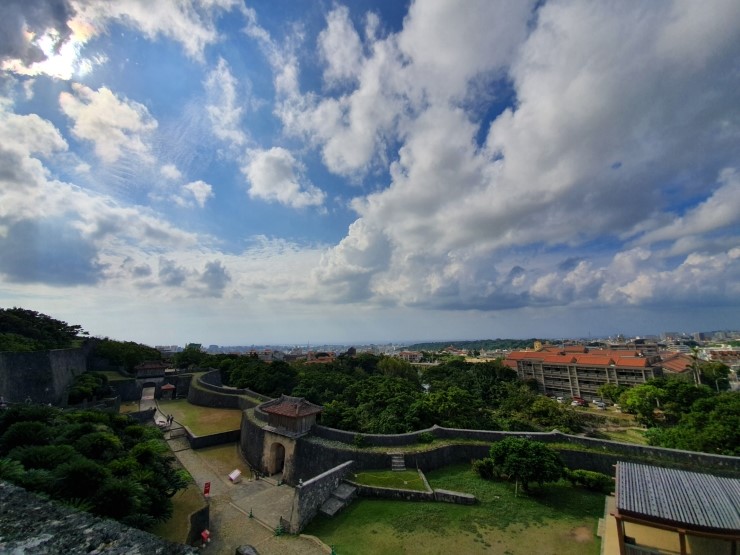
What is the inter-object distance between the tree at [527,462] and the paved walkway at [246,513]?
7.88 metres

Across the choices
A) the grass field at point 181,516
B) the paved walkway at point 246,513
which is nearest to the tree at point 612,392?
the paved walkway at point 246,513

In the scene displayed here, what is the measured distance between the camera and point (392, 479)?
1487cm

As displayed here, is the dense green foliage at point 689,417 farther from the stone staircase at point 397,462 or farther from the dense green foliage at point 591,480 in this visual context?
the stone staircase at point 397,462

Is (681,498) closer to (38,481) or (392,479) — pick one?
(392,479)

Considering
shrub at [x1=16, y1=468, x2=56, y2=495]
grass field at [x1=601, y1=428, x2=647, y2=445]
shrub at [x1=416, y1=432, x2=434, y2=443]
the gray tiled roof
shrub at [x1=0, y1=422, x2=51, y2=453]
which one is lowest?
grass field at [x1=601, y1=428, x2=647, y2=445]

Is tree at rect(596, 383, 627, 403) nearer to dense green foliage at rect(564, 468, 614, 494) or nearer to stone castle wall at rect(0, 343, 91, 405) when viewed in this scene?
dense green foliage at rect(564, 468, 614, 494)

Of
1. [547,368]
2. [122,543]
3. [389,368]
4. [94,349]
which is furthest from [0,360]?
[547,368]

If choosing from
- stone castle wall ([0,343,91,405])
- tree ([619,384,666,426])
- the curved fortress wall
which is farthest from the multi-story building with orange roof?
stone castle wall ([0,343,91,405])

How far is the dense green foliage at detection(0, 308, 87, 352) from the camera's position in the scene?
27172mm

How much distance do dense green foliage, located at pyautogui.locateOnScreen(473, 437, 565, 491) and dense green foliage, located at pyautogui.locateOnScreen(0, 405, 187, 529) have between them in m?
12.7

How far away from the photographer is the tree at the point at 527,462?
13180mm

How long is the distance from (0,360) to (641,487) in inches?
1273

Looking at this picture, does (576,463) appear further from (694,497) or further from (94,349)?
(94,349)

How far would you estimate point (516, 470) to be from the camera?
13.4 m
